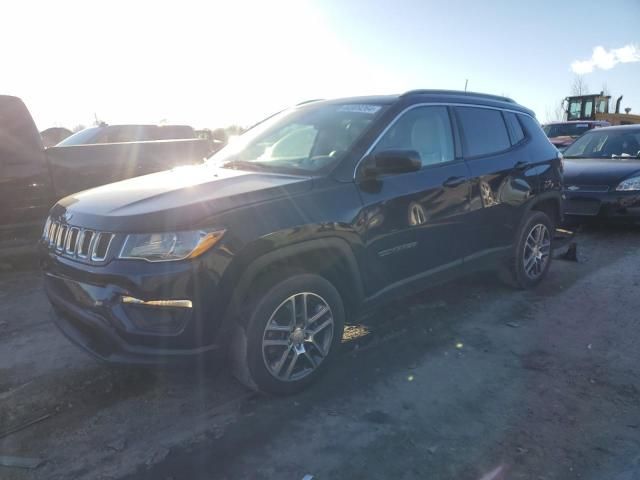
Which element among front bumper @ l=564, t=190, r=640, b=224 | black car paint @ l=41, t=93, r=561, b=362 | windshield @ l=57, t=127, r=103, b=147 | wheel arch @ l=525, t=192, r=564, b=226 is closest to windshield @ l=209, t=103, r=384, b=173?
black car paint @ l=41, t=93, r=561, b=362

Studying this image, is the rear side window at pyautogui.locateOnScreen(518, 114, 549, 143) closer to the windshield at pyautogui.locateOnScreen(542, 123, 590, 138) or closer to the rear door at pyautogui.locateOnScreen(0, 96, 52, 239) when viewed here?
the rear door at pyautogui.locateOnScreen(0, 96, 52, 239)

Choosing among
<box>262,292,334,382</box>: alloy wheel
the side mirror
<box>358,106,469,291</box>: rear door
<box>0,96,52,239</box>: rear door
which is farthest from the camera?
<box>0,96,52,239</box>: rear door

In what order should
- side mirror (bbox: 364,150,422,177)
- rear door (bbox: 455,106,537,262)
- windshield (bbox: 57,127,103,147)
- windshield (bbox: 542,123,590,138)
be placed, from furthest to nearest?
1. windshield (bbox: 542,123,590,138)
2. windshield (bbox: 57,127,103,147)
3. rear door (bbox: 455,106,537,262)
4. side mirror (bbox: 364,150,422,177)

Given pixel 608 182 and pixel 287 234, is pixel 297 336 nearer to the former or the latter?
pixel 287 234

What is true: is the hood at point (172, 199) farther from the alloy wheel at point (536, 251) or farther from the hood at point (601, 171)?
the hood at point (601, 171)

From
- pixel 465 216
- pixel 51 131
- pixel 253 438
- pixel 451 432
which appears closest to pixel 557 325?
pixel 465 216

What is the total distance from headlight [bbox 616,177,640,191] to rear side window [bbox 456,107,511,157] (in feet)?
11.5

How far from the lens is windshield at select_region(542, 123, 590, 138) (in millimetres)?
17359

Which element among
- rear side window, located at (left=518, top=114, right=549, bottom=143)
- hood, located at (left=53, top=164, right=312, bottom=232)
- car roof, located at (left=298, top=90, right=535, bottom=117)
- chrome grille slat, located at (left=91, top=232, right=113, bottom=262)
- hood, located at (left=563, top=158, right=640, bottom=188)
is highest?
car roof, located at (left=298, top=90, right=535, bottom=117)

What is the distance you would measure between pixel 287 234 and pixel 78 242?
1.23 metres

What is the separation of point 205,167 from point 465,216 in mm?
2189

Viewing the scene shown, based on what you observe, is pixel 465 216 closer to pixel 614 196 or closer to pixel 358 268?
pixel 358 268

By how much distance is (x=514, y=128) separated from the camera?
4.76 m

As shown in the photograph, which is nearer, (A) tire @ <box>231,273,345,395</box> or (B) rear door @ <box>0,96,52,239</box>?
(A) tire @ <box>231,273,345,395</box>
